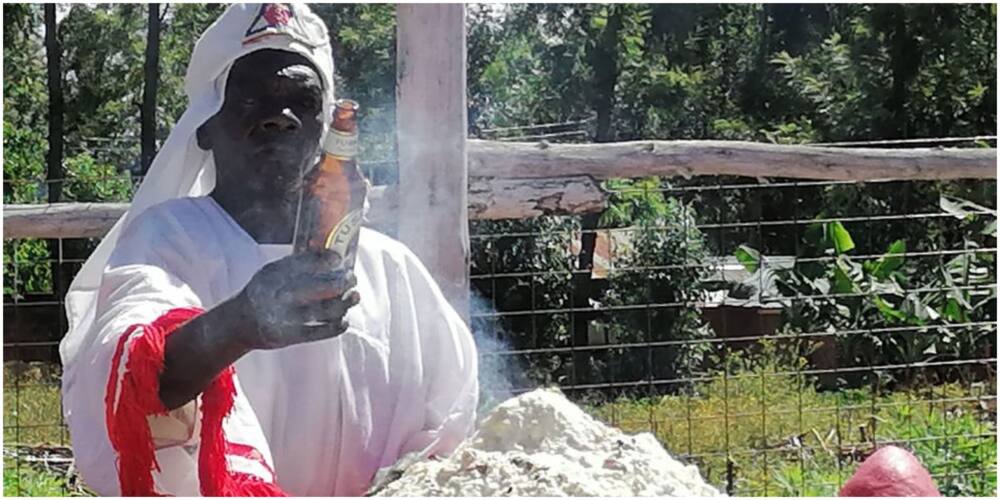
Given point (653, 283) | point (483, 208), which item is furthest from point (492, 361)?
point (653, 283)

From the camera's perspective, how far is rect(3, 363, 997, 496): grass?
9.86 ft

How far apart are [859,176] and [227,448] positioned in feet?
6.65

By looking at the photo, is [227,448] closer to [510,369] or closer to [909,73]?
[510,369]

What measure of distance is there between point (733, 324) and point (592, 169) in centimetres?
231

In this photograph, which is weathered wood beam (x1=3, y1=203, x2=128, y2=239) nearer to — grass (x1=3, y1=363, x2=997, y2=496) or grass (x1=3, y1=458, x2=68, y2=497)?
grass (x1=3, y1=363, x2=997, y2=496)

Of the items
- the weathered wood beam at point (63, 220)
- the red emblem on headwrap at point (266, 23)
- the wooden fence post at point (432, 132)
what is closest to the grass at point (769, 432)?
the weathered wood beam at point (63, 220)

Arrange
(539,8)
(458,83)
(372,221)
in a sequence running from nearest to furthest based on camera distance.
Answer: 1. (372,221)
2. (458,83)
3. (539,8)

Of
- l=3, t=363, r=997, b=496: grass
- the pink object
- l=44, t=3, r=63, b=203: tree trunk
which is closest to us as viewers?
the pink object

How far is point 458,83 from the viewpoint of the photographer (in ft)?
5.96

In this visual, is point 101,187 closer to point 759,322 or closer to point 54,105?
point 54,105

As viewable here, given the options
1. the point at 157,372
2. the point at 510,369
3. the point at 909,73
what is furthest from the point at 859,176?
the point at 157,372

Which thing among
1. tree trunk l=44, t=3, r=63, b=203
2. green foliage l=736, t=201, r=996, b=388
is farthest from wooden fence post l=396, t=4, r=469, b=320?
green foliage l=736, t=201, r=996, b=388

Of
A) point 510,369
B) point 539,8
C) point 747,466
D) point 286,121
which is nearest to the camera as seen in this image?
point 286,121

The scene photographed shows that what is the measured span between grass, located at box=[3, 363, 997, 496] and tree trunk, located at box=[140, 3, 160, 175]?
0.53 metres
